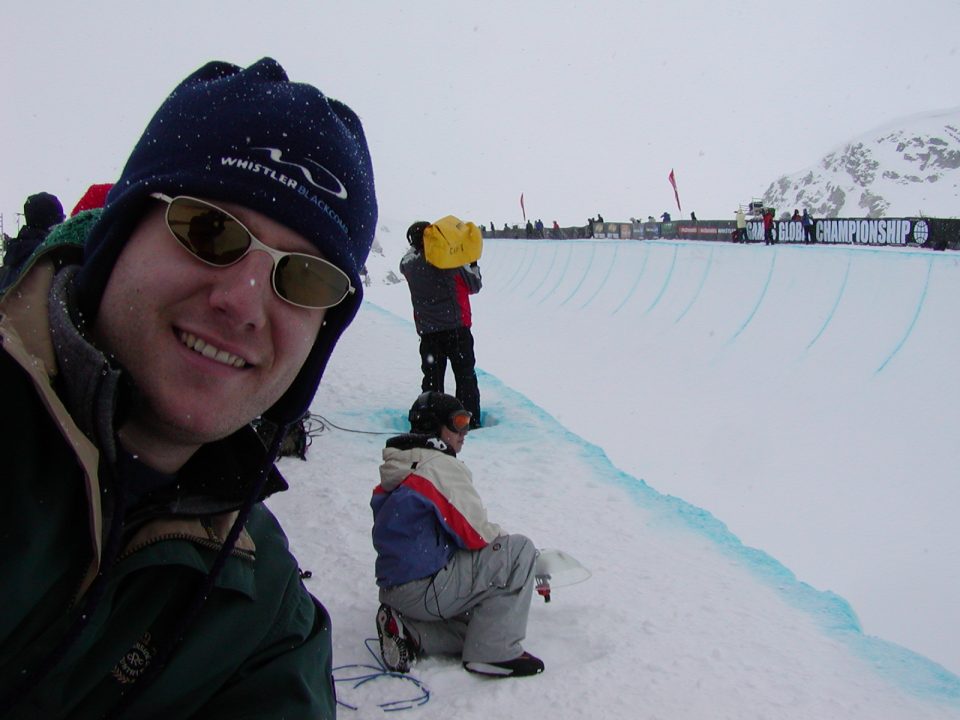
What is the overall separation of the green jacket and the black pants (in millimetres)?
4645

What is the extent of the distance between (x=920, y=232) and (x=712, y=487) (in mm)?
9228

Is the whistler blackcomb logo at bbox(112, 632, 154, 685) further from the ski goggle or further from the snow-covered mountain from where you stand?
the snow-covered mountain

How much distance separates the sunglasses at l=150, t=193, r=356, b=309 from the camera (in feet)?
3.47

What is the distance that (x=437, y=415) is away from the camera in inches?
115

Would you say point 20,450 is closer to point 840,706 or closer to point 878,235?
point 840,706

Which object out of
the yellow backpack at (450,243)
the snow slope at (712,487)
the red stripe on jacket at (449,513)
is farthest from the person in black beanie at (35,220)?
the red stripe on jacket at (449,513)

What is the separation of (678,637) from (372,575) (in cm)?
141

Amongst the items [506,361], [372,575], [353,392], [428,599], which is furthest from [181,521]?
[506,361]

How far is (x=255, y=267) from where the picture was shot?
1.09m

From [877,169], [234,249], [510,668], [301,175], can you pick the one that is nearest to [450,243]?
[510,668]

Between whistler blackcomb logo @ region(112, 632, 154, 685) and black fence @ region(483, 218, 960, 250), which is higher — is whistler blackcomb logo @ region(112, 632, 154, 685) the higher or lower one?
the lower one

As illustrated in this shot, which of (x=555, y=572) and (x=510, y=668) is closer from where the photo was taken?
(x=510, y=668)

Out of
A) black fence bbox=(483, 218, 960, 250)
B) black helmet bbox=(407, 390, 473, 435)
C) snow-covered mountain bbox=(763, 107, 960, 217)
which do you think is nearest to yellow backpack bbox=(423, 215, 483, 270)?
black helmet bbox=(407, 390, 473, 435)

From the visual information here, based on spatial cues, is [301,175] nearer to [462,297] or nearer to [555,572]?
[555,572]
